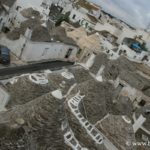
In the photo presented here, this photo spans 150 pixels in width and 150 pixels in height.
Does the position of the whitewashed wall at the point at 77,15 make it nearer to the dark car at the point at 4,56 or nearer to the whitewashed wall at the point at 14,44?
the whitewashed wall at the point at 14,44

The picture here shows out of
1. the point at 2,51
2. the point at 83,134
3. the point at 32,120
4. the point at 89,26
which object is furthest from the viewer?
the point at 89,26

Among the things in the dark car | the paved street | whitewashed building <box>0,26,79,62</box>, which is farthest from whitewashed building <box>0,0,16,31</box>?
the paved street

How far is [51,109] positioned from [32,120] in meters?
1.82

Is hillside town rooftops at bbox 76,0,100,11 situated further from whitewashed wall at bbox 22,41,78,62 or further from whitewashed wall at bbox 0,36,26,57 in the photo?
whitewashed wall at bbox 0,36,26,57

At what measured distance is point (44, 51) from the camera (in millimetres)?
58000

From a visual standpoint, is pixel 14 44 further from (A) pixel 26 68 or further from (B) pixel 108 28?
(B) pixel 108 28

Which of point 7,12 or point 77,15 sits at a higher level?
point 7,12

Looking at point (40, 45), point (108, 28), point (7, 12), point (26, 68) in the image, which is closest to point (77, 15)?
point (108, 28)

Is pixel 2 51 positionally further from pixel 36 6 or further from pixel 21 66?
pixel 36 6

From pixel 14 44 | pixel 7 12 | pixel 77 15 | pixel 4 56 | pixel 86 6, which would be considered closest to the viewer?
pixel 4 56

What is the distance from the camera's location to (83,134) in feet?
77.2

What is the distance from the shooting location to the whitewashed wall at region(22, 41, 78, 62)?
53844mm

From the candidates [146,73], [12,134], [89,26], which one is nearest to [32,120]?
[12,134]

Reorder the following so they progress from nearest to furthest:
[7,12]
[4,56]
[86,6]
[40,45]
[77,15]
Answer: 1. [4,56]
2. [40,45]
3. [7,12]
4. [77,15]
5. [86,6]
